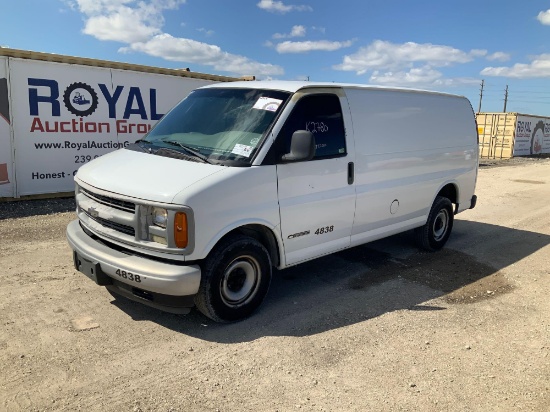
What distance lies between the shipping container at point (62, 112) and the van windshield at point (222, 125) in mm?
5759

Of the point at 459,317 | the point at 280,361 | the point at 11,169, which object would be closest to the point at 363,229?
the point at 459,317

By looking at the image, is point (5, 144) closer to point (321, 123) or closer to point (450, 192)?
point (321, 123)

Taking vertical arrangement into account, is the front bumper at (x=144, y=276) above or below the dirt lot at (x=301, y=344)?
above

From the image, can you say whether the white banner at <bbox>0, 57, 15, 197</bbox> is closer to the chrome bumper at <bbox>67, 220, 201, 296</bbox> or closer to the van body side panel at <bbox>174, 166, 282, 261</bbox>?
the chrome bumper at <bbox>67, 220, 201, 296</bbox>

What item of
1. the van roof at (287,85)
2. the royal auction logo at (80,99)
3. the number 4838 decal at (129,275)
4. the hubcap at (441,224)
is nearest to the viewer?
the number 4838 decal at (129,275)

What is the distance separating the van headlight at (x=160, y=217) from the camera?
3.58 meters

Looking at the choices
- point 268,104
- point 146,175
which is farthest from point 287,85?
point 146,175

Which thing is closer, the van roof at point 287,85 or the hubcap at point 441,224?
the van roof at point 287,85

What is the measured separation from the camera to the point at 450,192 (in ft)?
23.3

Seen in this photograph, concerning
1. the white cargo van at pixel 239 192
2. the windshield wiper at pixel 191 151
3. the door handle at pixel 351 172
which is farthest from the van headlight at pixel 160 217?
the door handle at pixel 351 172

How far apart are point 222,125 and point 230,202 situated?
39.6 inches

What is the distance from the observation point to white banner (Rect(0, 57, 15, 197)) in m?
8.87

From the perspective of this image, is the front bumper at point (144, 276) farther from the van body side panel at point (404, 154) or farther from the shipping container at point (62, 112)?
the shipping container at point (62, 112)

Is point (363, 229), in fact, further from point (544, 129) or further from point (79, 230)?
point (544, 129)
